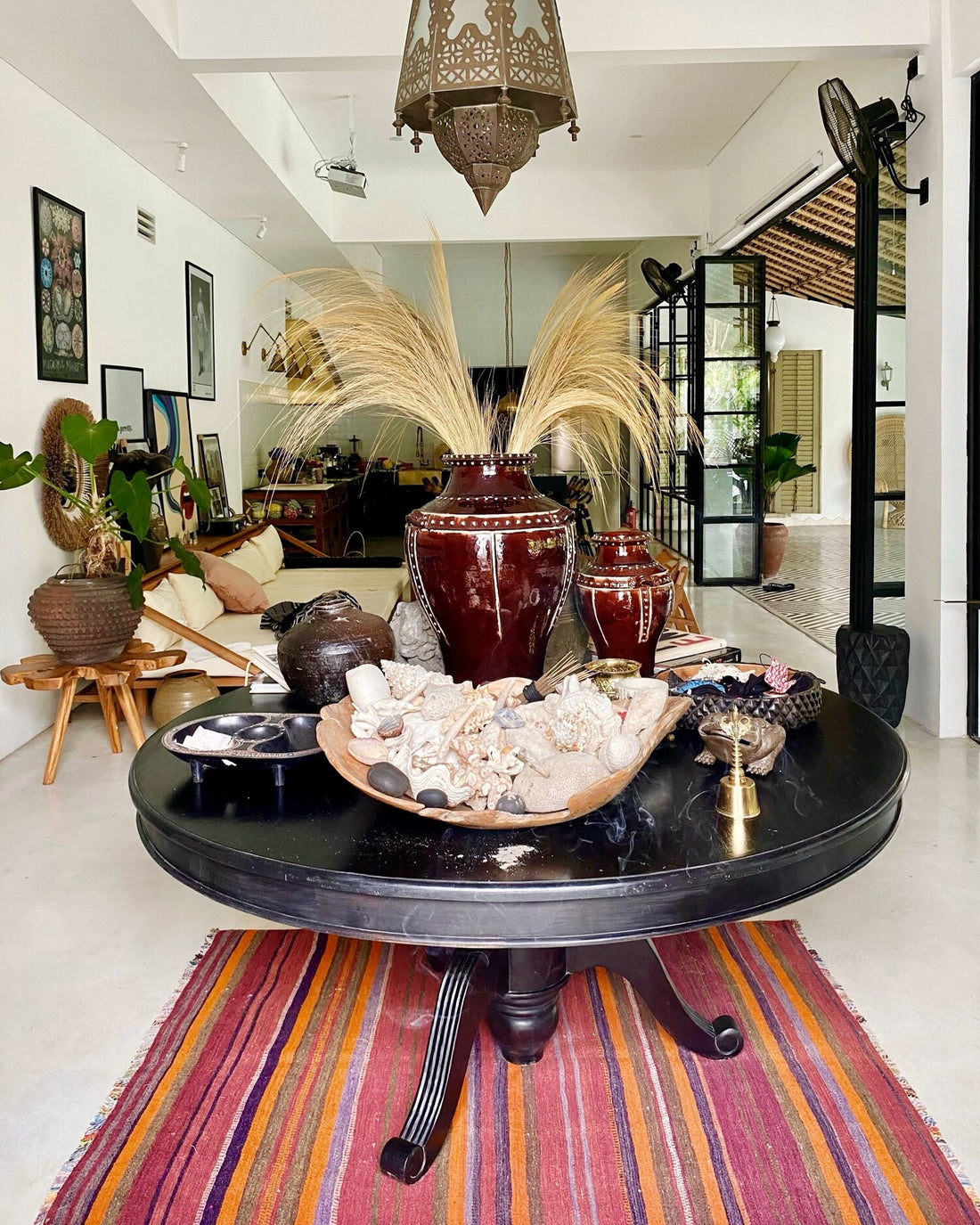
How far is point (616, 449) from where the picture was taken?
2.65m

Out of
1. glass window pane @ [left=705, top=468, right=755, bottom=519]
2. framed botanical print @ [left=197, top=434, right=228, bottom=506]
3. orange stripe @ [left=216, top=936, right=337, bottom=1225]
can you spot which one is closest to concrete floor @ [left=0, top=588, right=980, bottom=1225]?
orange stripe @ [left=216, top=936, right=337, bottom=1225]

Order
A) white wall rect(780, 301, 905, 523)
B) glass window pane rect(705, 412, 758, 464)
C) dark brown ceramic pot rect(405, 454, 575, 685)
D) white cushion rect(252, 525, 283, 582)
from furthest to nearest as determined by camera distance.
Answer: white wall rect(780, 301, 905, 523) → glass window pane rect(705, 412, 758, 464) → white cushion rect(252, 525, 283, 582) → dark brown ceramic pot rect(405, 454, 575, 685)

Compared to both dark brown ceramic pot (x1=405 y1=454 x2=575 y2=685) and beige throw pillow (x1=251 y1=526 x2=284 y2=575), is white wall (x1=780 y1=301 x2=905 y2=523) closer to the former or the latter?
beige throw pillow (x1=251 y1=526 x2=284 y2=575)

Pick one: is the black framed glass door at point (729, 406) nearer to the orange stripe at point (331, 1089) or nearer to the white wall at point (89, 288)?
the white wall at point (89, 288)

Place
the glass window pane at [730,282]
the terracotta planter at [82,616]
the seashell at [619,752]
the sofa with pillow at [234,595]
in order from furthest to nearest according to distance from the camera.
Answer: the glass window pane at [730,282] → the sofa with pillow at [234,595] → the terracotta planter at [82,616] → the seashell at [619,752]

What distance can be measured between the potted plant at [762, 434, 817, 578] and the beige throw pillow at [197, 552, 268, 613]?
488 cm

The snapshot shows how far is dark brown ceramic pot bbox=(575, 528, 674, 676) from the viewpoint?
7.76 feet

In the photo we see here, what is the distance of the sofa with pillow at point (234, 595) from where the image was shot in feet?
14.6

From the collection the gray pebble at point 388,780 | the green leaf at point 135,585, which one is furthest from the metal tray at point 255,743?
the green leaf at point 135,585

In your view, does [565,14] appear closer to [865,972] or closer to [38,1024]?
[865,972]

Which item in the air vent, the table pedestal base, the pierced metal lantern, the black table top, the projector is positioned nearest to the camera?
the black table top

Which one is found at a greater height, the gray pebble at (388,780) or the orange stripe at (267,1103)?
the gray pebble at (388,780)

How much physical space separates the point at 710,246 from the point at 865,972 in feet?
23.4

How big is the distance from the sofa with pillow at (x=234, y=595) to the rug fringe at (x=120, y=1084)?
1471 millimetres
